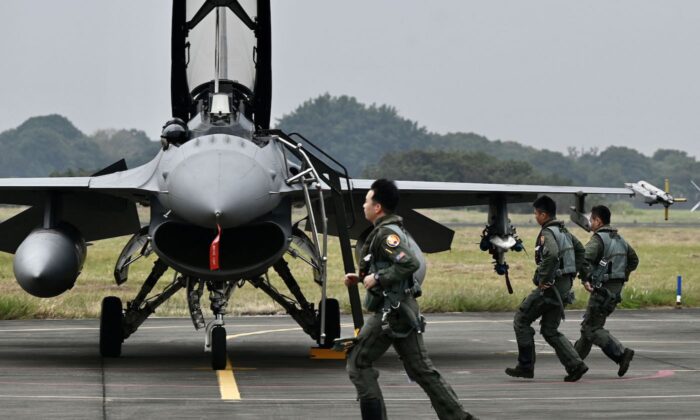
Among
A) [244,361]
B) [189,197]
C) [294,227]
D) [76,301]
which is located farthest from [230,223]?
[76,301]

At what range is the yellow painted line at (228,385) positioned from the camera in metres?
12.6

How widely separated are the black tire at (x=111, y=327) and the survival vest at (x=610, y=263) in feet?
19.0

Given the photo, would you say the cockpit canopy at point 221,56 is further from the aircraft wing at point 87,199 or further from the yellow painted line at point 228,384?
the yellow painted line at point 228,384

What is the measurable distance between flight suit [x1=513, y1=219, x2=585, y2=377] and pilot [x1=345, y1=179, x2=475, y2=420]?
418cm

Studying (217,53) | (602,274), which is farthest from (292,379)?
(217,53)

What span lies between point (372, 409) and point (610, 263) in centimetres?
601

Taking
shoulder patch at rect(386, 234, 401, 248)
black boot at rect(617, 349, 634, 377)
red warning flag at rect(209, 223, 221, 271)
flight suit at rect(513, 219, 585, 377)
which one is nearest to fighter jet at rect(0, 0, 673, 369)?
red warning flag at rect(209, 223, 221, 271)

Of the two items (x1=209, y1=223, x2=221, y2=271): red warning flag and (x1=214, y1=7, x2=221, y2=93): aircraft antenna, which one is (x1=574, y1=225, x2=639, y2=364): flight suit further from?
(x1=214, y1=7, x2=221, y2=93): aircraft antenna

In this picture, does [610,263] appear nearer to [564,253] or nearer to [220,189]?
[564,253]

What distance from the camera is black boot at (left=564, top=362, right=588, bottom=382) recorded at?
13.8 metres

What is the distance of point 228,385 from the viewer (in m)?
13.5

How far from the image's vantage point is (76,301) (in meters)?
27.0

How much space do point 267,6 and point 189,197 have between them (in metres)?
3.11

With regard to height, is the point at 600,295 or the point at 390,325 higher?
the point at 390,325
